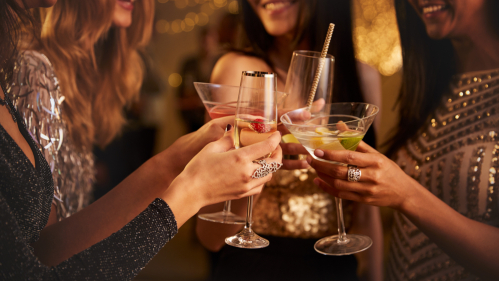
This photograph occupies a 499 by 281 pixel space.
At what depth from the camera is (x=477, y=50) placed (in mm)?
1339

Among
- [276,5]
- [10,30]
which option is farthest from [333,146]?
[10,30]

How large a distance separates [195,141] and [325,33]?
0.70 metres

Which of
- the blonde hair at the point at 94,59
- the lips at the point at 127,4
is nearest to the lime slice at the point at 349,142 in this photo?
the blonde hair at the point at 94,59

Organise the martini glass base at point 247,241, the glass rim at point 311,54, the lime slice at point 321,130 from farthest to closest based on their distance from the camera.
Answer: the glass rim at point 311,54 → the martini glass base at point 247,241 → the lime slice at point 321,130

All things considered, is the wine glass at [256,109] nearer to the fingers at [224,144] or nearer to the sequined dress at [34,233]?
the fingers at [224,144]

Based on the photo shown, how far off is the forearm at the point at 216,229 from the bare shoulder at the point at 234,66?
20.4 inches

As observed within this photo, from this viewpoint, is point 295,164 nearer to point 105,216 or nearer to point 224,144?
point 224,144

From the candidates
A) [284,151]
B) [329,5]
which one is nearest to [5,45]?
[284,151]

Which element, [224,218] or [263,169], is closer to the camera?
[263,169]

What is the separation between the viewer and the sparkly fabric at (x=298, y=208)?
4.85 ft

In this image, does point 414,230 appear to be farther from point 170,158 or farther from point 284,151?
point 170,158

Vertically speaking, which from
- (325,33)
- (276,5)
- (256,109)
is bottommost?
(256,109)

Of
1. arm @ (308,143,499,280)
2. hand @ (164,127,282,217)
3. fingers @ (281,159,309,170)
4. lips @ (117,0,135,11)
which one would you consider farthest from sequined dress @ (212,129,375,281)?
lips @ (117,0,135,11)

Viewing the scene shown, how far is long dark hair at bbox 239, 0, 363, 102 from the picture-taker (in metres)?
1.42
